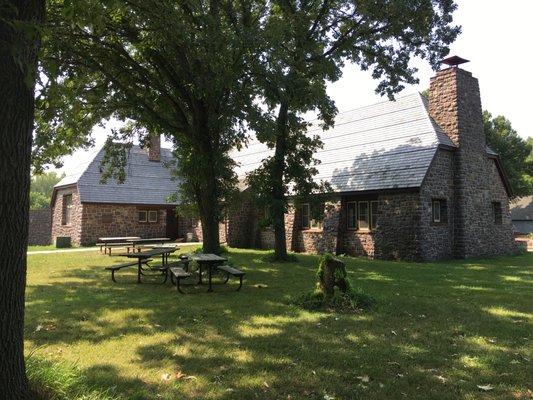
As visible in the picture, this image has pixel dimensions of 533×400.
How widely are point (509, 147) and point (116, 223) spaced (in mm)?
35372

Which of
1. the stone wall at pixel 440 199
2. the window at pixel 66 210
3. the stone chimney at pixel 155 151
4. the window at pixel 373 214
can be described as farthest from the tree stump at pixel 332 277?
the stone chimney at pixel 155 151

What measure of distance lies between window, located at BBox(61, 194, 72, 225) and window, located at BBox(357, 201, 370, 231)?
68.5 ft

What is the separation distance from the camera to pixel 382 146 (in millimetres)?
22500

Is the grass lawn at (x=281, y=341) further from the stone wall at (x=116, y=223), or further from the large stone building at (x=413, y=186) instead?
the stone wall at (x=116, y=223)

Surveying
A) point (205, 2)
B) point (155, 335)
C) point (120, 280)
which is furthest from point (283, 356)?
point (205, 2)

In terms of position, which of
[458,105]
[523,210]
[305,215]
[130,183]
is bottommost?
[305,215]

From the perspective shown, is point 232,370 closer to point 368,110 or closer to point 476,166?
Answer: point 476,166

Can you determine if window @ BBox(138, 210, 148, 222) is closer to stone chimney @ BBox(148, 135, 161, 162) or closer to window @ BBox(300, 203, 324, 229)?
stone chimney @ BBox(148, 135, 161, 162)

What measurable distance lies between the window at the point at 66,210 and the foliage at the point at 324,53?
1782 cm

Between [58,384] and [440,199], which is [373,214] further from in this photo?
[58,384]

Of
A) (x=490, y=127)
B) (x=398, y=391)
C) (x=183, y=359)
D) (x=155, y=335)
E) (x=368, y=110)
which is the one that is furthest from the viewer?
(x=490, y=127)

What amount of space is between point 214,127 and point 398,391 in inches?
430

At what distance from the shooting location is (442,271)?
1544 centimetres

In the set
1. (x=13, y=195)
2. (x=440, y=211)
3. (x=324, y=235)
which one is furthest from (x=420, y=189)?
(x=13, y=195)
